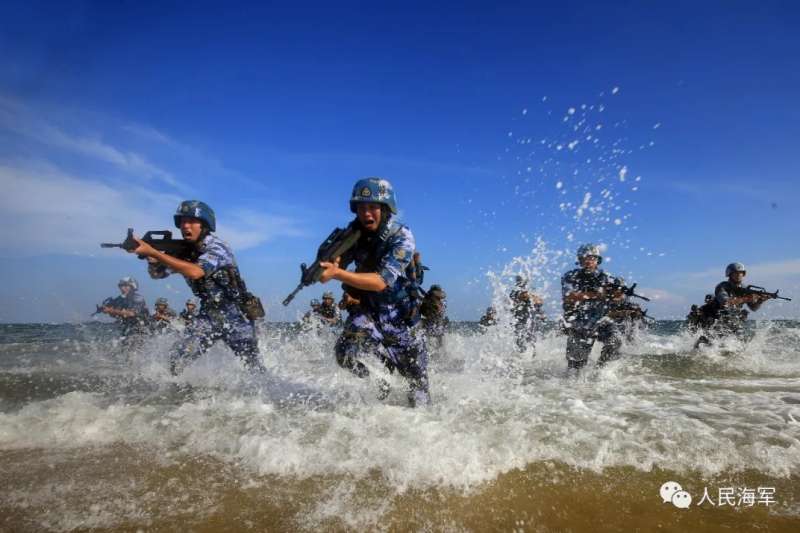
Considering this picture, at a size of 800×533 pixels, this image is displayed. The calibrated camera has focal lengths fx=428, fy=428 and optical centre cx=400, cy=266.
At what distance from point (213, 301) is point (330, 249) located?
2.51 m

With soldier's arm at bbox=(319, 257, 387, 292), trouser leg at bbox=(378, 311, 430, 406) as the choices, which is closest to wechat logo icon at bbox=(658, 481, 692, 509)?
trouser leg at bbox=(378, 311, 430, 406)

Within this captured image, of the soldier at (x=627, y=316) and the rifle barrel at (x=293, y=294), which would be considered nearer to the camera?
the rifle barrel at (x=293, y=294)

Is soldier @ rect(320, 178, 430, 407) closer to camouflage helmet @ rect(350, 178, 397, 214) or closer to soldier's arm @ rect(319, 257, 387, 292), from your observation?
camouflage helmet @ rect(350, 178, 397, 214)

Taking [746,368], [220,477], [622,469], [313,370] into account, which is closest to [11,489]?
[220,477]

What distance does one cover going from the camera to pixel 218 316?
585 centimetres

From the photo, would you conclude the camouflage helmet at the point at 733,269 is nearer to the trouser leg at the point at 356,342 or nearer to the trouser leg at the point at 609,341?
the trouser leg at the point at 609,341

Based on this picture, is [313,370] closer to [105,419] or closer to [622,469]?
[105,419]

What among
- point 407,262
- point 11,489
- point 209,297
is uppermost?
point 407,262

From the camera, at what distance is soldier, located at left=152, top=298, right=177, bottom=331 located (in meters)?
13.5

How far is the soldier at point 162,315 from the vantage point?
13.5 m

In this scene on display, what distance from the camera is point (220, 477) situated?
2.78 meters

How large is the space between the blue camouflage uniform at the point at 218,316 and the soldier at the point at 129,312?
748 centimetres

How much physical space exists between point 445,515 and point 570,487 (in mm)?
877

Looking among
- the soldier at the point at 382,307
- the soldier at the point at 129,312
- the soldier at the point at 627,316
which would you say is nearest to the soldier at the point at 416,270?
the soldier at the point at 382,307
